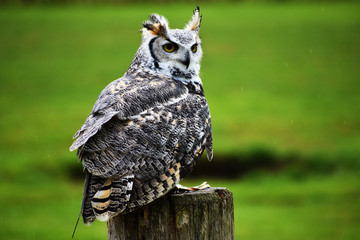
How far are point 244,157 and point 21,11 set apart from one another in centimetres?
2197

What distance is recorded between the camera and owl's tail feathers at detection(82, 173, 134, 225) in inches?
138

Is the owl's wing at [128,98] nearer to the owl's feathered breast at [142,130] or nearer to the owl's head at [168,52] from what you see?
the owl's feathered breast at [142,130]

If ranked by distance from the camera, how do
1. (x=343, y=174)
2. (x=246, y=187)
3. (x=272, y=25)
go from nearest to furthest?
(x=246, y=187) → (x=343, y=174) → (x=272, y=25)

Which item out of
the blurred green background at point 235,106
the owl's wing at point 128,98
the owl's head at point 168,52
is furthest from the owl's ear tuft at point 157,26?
the blurred green background at point 235,106

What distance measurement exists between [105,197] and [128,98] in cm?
84

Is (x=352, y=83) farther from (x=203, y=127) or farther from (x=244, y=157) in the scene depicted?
(x=203, y=127)

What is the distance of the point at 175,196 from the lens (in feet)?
12.0

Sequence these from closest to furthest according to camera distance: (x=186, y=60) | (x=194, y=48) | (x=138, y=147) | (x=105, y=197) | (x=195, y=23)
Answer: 1. (x=105, y=197)
2. (x=138, y=147)
3. (x=186, y=60)
4. (x=194, y=48)
5. (x=195, y=23)

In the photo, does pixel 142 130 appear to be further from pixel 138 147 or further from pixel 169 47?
pixel 169 47

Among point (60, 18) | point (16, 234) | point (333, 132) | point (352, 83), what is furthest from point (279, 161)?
point (60, 18)

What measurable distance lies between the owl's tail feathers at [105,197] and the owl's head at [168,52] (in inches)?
52.9

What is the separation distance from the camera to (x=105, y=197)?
11.6 ft

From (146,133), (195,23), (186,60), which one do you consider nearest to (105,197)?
(146,133)

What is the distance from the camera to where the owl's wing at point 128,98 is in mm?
3830
